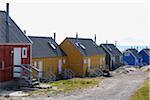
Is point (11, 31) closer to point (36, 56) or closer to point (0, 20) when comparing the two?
point (0, 20)

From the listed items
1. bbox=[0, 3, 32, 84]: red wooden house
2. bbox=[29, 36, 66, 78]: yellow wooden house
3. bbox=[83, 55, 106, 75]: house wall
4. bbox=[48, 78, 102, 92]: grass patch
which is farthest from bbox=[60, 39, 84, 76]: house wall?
bbox=[0, 3, 32, 84]: red wooden house

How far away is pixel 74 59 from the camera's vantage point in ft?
169

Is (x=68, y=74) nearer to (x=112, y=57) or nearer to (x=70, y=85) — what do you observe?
(x=70, y=85)

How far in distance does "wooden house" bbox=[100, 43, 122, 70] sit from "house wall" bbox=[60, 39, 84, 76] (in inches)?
623

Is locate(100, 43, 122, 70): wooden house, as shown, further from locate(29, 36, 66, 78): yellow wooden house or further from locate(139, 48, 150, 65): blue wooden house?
locate(29, 36, 66, 78): yellow wooden house

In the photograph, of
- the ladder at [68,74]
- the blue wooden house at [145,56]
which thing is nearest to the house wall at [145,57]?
the blue wooden house at [145,56]

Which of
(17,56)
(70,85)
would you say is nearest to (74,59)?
(70,85)

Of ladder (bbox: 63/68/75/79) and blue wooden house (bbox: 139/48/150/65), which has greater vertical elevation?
blue wooden house (bbox: 139/48/150/65)

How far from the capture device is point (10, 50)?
33.2 metres

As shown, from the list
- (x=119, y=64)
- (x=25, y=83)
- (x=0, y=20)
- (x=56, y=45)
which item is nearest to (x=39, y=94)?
(x=25, y=83)

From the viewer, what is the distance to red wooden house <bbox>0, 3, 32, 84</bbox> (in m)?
32.2

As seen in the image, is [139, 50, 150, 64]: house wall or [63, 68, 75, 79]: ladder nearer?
[63, 68, 75, 79]: ladder

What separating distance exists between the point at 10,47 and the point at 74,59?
758 inches

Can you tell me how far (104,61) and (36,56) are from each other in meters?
Answer: 23.2
